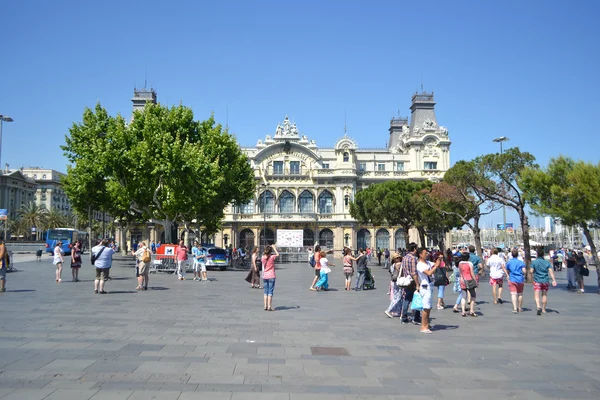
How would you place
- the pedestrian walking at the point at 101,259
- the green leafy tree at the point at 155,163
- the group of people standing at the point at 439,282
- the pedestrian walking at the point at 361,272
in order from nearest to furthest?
the group of people standing at the point at 439,282, the pedestrian walking at the point at 101,259, the pedestrian walking at the point at 361,272, the green leafy tree at the point at 155,163

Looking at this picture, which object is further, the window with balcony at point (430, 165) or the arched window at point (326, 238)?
the window with balcony at point (430, 165)

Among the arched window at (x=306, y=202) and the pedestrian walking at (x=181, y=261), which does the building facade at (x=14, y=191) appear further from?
the pedestrian walking at (x=181, y=261)

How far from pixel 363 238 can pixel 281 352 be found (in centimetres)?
5851

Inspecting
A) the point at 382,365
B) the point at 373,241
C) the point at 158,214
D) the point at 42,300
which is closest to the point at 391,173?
the point at 373,241

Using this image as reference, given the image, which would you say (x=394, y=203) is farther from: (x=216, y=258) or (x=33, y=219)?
(x=33, y=219)

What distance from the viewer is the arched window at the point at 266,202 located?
66.1m

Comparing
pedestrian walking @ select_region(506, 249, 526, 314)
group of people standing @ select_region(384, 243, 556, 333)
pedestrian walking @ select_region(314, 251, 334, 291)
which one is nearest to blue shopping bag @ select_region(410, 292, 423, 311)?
group of people standing @ select_region(384, 243, 556, 333)

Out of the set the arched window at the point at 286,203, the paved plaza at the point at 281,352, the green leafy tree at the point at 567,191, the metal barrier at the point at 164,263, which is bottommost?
the paved plaza at the point at 281,352

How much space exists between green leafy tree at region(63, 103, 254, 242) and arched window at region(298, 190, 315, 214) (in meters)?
27.0

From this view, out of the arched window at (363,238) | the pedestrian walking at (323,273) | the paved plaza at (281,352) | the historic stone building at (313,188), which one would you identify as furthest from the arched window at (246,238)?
the paved plaza at (281,352)

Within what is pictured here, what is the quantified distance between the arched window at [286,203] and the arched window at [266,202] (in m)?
1.09

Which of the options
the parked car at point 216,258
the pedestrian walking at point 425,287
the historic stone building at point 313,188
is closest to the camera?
the pedestrian walking at point 425,287

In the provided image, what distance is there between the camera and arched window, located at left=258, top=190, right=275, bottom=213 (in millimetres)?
66062

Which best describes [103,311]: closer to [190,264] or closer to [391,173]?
[190,264]
